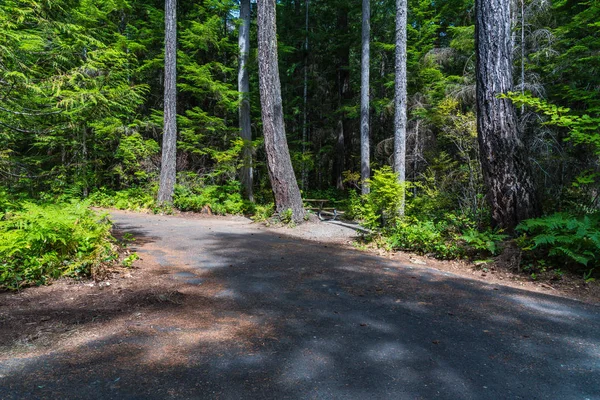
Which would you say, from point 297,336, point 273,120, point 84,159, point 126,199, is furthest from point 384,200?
point 84,159

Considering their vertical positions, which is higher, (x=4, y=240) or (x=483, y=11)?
(x=483, y=11)

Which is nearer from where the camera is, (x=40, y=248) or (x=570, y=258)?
(x=40, y=248)

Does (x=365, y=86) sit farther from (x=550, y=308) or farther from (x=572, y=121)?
(x=550, y=308)

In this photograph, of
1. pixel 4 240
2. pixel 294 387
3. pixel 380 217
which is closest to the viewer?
pixel 294 387

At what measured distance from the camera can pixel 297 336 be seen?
3.01 m

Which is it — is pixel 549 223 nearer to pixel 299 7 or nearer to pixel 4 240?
pixel 4 240

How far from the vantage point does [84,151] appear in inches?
620

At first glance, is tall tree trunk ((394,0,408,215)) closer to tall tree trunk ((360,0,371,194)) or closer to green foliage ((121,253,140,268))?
tall tree trunk ((360,0,371,194))

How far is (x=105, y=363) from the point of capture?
8.09 feet

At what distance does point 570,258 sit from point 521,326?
2860 mm

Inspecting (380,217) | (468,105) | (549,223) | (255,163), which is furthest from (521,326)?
(255,163)

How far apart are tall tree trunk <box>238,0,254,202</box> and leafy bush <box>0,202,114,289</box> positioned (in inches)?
435

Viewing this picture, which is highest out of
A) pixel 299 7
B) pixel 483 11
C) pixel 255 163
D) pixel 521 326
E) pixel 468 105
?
pixel 299 7

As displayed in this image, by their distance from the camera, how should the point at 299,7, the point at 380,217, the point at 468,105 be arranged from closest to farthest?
the point at 380,217 < the point at 468,105 < the point at 299,7
